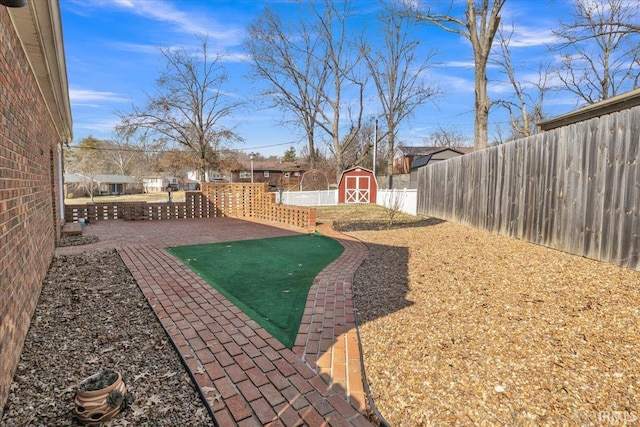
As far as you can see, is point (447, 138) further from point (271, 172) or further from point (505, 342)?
point (505, 342)

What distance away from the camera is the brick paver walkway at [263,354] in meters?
2.07

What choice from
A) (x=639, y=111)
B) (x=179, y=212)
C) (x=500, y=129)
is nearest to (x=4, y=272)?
(x=639, y=111)

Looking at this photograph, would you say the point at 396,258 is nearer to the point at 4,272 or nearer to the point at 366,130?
the point at 4,272

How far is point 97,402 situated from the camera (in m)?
1.88

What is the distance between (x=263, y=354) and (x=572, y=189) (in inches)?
199

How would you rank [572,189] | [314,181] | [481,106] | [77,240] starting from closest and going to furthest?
[572,189] < [77,240] < [481,106] < [314,181]

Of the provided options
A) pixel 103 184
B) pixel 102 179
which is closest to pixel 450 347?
pixel 102 179

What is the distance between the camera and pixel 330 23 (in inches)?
859

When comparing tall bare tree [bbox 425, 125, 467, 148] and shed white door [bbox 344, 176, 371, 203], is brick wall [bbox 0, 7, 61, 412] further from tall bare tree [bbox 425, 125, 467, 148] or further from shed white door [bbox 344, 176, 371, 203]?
tall bare tree [bbox 425, 125, 467, 148]

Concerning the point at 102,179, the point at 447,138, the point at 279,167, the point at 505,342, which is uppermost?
the point at 447,138

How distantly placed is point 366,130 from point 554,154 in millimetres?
28148

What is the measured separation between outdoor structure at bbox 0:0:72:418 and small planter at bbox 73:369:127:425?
54 cm

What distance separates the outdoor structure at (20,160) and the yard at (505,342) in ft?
8.76

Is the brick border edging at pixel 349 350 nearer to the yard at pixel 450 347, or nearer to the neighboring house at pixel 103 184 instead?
the yard at pixel 450 347
